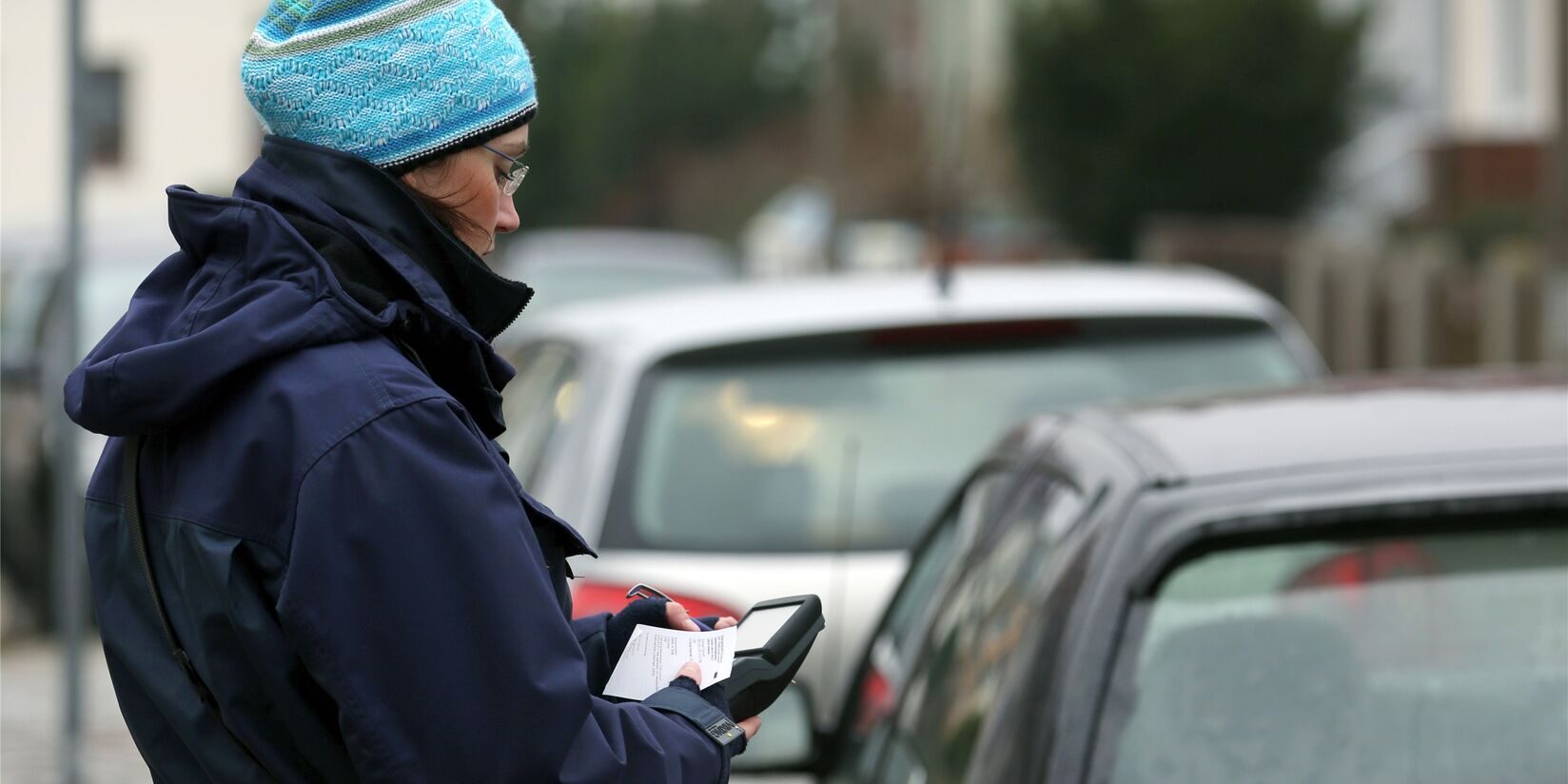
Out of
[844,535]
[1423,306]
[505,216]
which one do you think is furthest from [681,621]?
[1423,306]

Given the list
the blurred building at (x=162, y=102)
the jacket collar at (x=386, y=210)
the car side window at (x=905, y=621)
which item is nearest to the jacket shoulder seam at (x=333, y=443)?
the jacket collar at (x=386, y=210)

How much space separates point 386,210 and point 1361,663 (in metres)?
1.34

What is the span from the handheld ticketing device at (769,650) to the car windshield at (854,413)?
2.20 metres

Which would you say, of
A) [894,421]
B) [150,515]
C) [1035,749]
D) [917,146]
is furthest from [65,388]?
[917,146]

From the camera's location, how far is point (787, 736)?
3.43 metres

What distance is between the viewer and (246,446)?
1746 millimetres

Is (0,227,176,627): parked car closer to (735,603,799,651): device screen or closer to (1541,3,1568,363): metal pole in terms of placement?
(1541,3,1568,363): metal pole

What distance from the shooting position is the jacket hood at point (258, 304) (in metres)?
1.77

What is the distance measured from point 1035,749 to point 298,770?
936 millimetres

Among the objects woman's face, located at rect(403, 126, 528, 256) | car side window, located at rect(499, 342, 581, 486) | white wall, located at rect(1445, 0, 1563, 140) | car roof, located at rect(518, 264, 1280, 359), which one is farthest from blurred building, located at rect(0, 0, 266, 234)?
woman's face, located at rect(403, 126, 528, 256)

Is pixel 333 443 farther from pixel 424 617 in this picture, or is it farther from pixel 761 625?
pixel 761 625

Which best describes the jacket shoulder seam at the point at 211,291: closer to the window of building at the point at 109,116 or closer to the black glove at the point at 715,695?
the black glove at the point at 715,695

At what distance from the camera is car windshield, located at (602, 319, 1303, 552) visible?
4500mm

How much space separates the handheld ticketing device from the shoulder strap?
0.44 meters
